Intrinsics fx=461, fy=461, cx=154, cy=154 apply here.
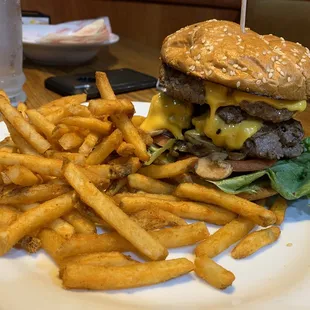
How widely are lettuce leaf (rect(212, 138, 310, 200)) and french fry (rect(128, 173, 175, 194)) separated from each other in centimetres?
19

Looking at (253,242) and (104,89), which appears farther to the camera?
(104,89)

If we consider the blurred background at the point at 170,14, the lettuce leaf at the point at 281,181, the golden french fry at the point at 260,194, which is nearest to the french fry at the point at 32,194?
the lettuce leaf at the point at 281,181

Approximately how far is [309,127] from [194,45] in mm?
1381

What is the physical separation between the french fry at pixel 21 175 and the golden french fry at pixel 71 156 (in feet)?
0.47

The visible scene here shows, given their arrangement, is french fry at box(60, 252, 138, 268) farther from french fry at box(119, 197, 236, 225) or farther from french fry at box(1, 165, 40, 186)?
french fry at box(1, 165, 40, 186)

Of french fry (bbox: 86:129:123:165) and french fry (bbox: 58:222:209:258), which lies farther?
french fry (bbox: 86:129:123:165)

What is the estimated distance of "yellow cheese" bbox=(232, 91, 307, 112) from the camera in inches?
70.7

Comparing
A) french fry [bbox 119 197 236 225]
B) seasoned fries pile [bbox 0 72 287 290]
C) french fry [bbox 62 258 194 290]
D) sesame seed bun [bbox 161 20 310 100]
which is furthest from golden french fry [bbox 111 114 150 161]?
french fry [bbox 62 258 194 290]

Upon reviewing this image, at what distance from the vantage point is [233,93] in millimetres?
1831

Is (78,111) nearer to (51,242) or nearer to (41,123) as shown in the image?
(41,123)

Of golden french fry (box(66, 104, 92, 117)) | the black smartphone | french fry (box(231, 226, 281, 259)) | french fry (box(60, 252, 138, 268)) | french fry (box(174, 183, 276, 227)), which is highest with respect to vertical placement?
golden french fry (box(66, 104, 92, 117))

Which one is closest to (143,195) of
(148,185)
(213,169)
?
(148,185)

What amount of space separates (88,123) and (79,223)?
16.7 inches

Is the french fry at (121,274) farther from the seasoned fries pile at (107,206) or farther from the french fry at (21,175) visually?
the french fry at (21,175)
